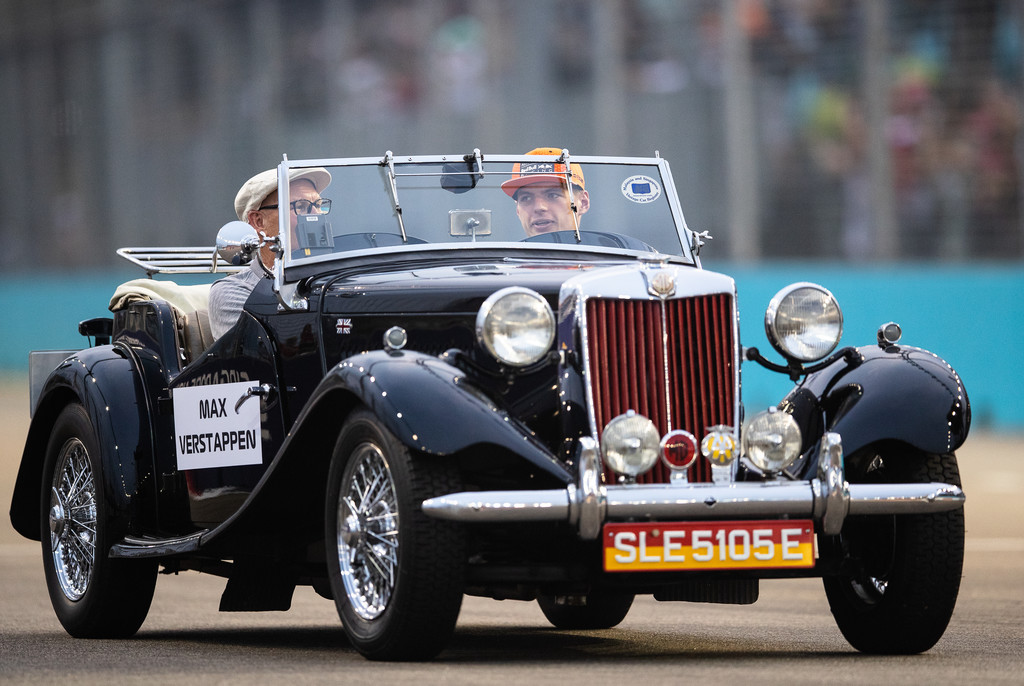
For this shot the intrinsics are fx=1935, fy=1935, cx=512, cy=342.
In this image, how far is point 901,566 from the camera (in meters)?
6.05

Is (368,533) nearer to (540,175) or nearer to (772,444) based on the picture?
(772,444)

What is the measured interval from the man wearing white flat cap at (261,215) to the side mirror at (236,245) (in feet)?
0.67

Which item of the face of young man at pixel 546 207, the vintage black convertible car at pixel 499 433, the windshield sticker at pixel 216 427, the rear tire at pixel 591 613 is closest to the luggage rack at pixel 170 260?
the vintage black convertible car at pixel 499 433

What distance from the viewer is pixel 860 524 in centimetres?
629

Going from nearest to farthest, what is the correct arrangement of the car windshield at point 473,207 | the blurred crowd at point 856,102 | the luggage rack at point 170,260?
1. the car windshield at point 473,207
2. the luggage rack at point 170,260
3. the blurred crowd at point 856,102

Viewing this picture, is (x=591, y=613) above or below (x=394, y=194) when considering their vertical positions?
below

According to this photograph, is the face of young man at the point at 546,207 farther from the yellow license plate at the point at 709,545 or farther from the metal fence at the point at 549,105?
the metal fence at the point at 549,105

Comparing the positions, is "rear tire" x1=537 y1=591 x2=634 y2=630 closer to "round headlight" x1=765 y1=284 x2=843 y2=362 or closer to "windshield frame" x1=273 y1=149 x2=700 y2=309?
"windshield frame" x1=273 y1=149 x2=700 y2=309

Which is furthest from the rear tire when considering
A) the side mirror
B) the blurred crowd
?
the blurred crowd

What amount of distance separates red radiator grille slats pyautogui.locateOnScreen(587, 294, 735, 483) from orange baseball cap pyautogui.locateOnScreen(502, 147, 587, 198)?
4.62 feet

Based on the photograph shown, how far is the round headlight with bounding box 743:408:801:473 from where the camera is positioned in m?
5.78

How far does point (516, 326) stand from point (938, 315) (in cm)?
1045

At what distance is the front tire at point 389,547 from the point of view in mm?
5473

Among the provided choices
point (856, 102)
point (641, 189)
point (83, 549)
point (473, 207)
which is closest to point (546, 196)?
point (473, 207)
